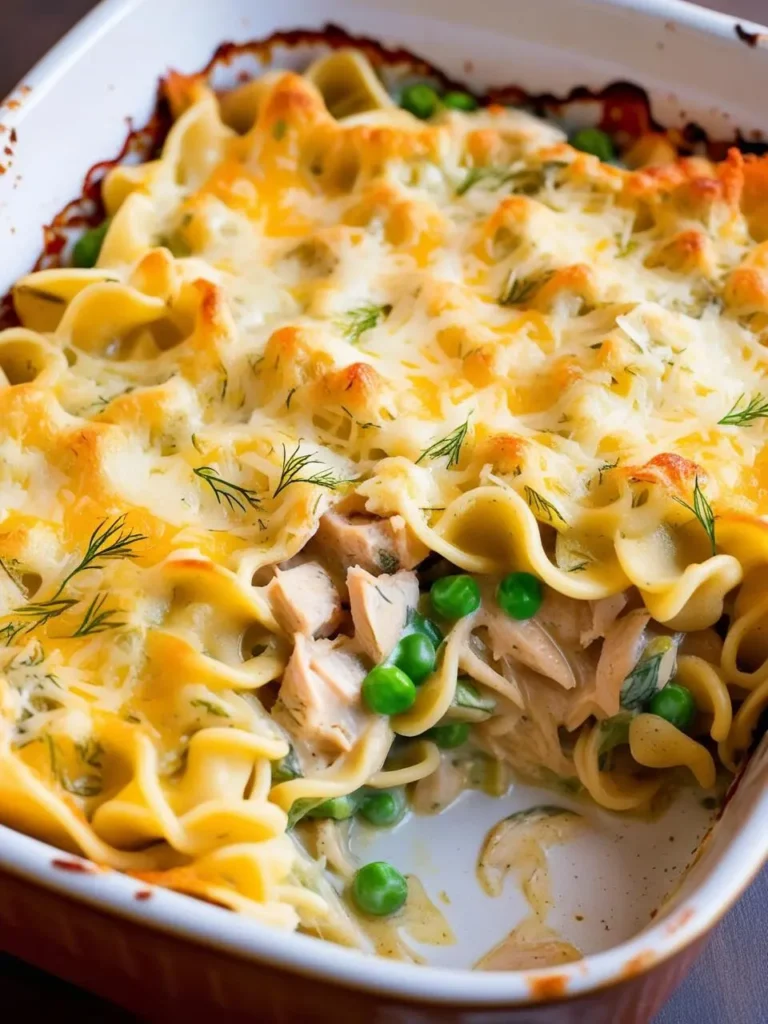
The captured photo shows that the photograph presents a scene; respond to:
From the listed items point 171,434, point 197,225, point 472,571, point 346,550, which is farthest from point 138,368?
point 472,571

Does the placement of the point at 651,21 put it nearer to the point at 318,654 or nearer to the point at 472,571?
the point at 472,571

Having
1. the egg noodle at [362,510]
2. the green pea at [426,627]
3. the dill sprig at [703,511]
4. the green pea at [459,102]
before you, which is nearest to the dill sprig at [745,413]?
the egg noodle at [362,510]

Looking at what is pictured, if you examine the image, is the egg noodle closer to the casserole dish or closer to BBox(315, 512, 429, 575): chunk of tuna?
BBox(315, 512, 429, 575): chunk of tuna

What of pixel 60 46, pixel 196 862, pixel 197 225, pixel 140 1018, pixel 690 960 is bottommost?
pixel 140 1018

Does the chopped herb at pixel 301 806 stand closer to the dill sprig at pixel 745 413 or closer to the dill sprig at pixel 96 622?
the dill sprig at pixel 96 622

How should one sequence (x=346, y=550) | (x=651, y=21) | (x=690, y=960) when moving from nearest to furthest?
(x=690, y=960), (x=346, y=550), (x=651, y=21)

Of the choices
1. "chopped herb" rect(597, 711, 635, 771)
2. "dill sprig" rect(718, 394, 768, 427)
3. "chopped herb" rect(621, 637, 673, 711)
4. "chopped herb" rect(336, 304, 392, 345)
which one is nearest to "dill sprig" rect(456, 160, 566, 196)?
"chopped herb" rect(336, 304, 392, 345)

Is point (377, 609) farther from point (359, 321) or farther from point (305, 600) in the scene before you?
point (359, 321)
